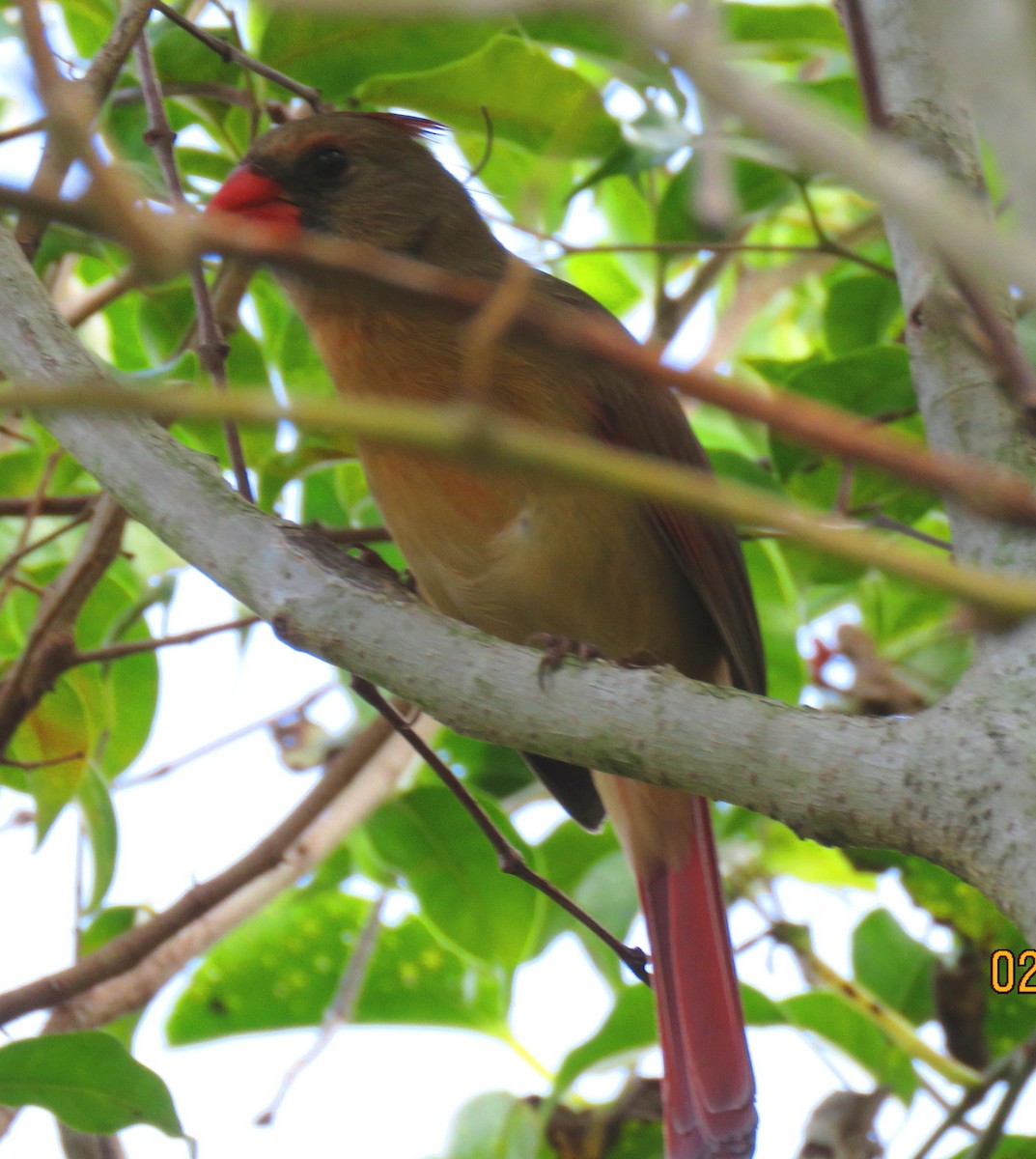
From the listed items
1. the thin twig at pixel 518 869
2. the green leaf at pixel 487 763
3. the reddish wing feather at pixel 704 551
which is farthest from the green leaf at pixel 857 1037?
the green leaf at pixel 487 763

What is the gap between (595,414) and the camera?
7.79 ft

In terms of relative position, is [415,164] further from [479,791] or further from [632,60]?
[479,791]

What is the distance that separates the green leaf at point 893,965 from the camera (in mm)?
2408

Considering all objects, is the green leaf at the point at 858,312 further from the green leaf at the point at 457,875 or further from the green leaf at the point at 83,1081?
the green leaf at the point at 83,1081

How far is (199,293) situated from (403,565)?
2.78 ft

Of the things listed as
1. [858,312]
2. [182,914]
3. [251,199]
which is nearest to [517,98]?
[251,199]

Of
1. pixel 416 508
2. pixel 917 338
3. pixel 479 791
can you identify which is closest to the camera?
pixel 917 338

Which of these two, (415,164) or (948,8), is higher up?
(415,164)

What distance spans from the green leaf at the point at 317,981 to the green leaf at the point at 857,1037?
0.56 metres

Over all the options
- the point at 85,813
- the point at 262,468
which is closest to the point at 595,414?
the point at 262,468

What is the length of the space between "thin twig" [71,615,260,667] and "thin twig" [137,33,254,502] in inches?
12.3

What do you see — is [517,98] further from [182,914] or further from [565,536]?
[182,914]

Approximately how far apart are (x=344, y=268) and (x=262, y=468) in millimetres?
1682

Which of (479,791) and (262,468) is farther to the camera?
(479,791)
